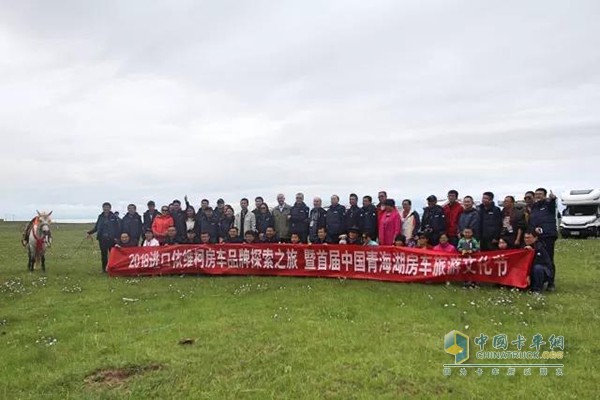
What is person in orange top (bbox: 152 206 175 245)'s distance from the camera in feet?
54.9

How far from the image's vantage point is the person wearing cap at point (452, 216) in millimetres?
13516

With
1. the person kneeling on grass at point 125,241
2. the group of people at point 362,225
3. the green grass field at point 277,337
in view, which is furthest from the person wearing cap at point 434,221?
the person kneeling on grass at point 125,241

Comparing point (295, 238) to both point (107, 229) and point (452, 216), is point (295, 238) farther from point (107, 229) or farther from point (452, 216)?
point (107, 229)

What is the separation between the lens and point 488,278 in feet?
40.6

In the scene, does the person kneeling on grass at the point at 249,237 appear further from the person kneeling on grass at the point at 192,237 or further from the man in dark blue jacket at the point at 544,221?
the man in dark blue jacket at the point at 544,221

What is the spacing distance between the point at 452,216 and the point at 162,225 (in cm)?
927

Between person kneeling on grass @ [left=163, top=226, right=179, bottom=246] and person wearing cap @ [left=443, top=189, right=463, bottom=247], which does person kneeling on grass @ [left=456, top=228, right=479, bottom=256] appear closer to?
person wearing cap @ [left=443, top=189, right=463, bottom=247]

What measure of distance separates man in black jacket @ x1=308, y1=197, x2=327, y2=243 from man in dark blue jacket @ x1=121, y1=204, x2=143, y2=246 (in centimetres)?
597

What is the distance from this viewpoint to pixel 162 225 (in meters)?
16.8

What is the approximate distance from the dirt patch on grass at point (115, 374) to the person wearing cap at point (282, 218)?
9097 mm

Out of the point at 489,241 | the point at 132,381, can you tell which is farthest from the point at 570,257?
the point at 132,381

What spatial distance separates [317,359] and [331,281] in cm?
652

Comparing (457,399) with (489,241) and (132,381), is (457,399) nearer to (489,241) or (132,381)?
(132,381)

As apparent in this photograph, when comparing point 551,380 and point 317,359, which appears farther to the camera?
point 317,359
